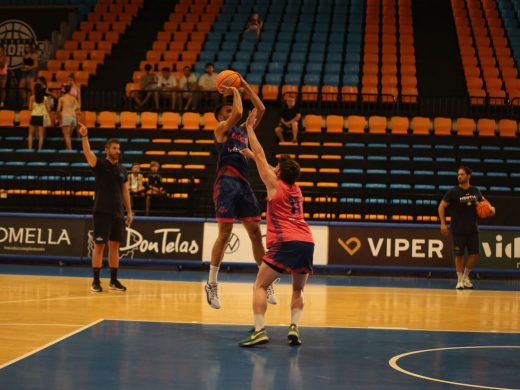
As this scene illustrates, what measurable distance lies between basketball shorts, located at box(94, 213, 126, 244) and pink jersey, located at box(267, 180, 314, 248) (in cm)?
463

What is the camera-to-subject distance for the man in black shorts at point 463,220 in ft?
46.9

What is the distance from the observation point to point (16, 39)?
103 feet

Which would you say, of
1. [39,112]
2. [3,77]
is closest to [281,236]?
[39,112]

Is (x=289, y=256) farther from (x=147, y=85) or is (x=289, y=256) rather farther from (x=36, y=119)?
(x=147, y=85)

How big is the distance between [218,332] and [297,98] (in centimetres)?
1538

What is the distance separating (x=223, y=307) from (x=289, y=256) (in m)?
3.41

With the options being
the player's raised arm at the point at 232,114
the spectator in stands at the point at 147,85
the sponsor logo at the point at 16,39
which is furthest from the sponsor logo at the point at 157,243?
the sponsor logo at the point at 16,39

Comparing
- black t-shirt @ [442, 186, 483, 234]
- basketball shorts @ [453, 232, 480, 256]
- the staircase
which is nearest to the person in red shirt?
black t-shirt @ [442, 186, 483, 234]

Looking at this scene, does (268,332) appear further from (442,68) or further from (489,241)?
(442,68)

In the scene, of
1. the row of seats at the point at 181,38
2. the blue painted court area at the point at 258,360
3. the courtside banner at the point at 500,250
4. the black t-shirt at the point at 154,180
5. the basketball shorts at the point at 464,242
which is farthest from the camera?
the row of seats at the point at 181,38

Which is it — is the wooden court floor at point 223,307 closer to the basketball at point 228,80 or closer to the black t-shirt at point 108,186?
the black t-shirt at point 108,186

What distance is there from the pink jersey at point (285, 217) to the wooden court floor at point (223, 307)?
1943 mm

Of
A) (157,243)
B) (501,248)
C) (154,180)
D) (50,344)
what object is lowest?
(50,344)

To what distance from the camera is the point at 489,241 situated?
53.9 ft
